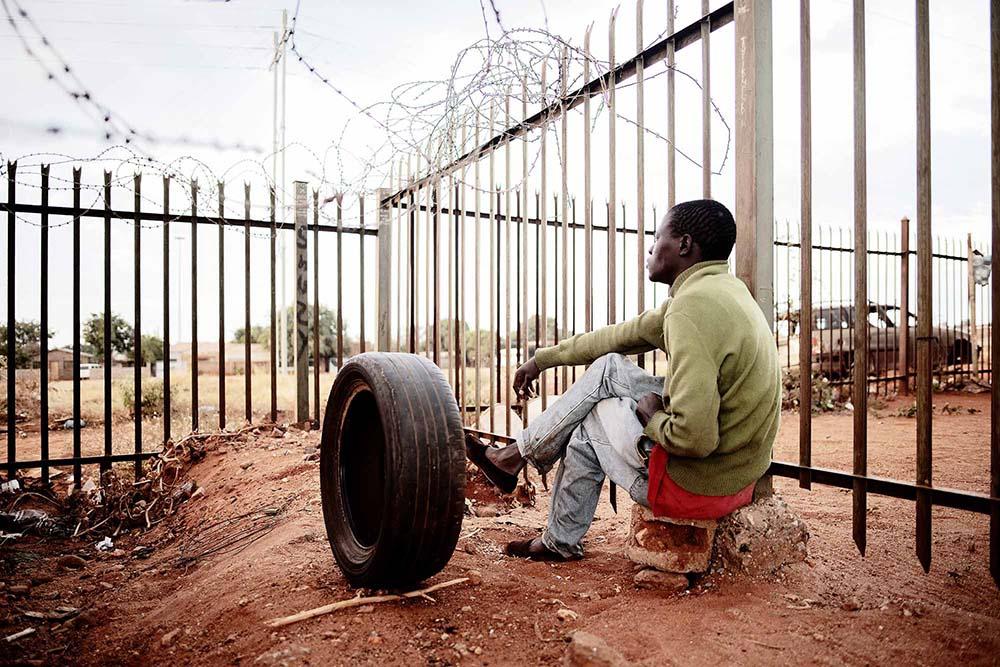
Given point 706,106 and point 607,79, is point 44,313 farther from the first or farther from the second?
point 706,106

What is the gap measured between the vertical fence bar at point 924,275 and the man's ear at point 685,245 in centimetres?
80

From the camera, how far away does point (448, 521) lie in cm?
245

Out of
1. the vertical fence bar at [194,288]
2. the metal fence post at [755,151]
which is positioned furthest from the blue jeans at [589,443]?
the vertical fence bar at [194,288]

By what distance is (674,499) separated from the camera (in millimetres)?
2598

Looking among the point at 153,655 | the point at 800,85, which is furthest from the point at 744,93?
the point at 153,655

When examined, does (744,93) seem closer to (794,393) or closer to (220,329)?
(220,329)

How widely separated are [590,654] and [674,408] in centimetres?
88

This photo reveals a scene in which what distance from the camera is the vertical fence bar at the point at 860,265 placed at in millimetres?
2588

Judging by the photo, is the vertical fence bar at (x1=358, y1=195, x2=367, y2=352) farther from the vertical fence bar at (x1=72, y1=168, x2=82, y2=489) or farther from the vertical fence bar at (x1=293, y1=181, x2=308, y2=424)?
the vertical fence bar at (x1=72, y1=168, x2=82, y2=489)

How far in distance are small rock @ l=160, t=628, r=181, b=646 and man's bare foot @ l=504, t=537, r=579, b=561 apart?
55.7 inches

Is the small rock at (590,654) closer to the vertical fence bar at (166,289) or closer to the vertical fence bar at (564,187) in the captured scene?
the vertical fence bar at (564,187)

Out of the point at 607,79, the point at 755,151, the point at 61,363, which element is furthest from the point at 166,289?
the point at 61,363

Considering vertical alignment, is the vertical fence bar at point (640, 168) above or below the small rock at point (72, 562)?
above

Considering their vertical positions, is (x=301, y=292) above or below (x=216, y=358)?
above
